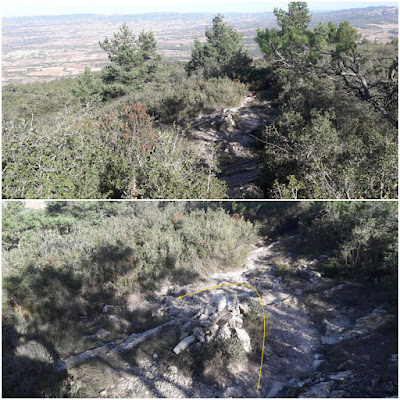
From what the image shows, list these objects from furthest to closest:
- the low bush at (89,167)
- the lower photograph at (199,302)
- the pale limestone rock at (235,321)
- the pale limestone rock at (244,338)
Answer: the low bush at (89,167)
the pale limestone rock at (235,321)
the pale limestone rock at (244,338)
the lower photograph at (199,302)

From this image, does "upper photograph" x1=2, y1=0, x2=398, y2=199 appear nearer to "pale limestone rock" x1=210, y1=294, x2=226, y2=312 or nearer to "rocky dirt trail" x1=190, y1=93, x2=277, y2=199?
"rocky dirt trail" x1=190, y1=93, x2=277, y2=199

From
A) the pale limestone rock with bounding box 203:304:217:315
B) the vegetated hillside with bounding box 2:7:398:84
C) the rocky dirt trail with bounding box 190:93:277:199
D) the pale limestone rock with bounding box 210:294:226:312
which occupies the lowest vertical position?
the pale limestone rock with bounding box 203:304:217:315

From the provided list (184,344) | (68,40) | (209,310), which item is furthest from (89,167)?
(68,40)

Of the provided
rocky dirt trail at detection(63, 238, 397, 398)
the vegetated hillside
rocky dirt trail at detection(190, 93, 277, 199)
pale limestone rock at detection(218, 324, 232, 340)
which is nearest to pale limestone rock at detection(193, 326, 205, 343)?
rocky dirt trail at detection(63, 238, 397, 398)

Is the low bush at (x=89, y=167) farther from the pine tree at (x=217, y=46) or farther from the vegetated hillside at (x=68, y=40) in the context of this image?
the vegetated hillside at (x=68, y=40)

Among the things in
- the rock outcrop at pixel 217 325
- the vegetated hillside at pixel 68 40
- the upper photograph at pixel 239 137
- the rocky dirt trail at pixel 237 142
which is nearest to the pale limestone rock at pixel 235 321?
the rock outcrop at pixel 217 325
